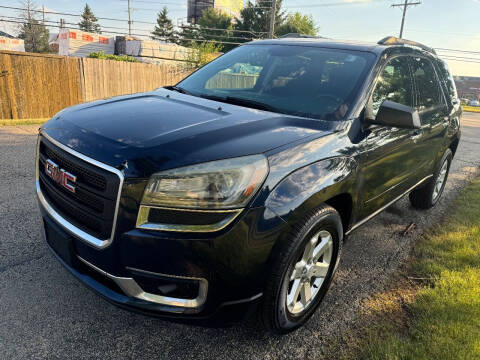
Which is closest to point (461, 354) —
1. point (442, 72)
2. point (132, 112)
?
point (132, 112)

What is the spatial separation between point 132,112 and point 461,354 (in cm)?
254

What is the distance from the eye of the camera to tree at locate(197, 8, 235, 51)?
193 ft

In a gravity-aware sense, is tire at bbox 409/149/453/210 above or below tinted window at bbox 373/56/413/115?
below

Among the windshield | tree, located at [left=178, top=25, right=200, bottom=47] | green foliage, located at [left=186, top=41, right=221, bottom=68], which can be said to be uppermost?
tree, located at [left=178, top=25, right=200, bottom=47]

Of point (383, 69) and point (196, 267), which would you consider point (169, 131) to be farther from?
point (383, 69)

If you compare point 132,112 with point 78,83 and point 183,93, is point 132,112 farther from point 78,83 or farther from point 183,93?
point 78,83

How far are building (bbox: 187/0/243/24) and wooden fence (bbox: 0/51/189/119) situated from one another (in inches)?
2162

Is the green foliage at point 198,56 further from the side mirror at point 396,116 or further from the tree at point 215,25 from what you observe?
the tree at point 215,25

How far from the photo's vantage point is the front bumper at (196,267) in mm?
1792

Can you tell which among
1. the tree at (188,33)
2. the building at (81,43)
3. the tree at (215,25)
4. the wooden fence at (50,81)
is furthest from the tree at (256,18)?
the wooden fence at (50,81)

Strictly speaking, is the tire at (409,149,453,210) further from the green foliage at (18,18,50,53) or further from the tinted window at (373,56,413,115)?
the green foliage at (18,18,50,53)

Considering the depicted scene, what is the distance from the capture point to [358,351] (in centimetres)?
229

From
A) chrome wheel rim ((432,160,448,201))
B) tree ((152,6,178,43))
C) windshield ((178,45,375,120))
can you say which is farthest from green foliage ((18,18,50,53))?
chrome wheel rim ((432,160,448,201))

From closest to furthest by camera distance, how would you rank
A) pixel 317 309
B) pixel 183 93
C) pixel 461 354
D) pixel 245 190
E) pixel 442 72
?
1. pixel 245 190
2. pixel 461 354
3. pixel 317 309
4. pixel 183 93
5. pixel 442 72
